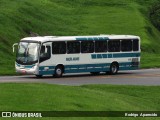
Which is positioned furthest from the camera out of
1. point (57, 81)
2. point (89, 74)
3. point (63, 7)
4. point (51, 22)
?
point (63, 7)

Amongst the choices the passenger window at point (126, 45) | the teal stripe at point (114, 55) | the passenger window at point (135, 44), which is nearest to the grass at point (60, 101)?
the teal stripe at point (114, 55)

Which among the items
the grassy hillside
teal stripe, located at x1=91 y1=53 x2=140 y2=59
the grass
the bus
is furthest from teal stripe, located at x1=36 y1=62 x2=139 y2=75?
the grass

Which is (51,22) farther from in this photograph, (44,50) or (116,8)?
(44,50)

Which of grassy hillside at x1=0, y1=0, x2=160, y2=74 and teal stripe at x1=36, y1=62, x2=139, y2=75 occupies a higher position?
grassy hillside at x1=0, y1=0, x2=160, y2=74

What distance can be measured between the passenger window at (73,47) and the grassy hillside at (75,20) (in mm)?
5959

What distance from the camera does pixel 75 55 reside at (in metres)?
39.8

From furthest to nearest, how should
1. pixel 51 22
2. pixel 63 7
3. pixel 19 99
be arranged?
pixel 63 7 < pixel 51 22 < pixel 19 99

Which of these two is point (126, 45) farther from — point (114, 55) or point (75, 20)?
point (75, 20)

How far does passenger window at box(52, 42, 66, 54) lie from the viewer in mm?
38469

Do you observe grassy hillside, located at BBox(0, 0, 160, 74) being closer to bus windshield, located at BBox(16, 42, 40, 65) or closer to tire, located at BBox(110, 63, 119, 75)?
bus windshield, located at BBox(16, 42, 40, 65)

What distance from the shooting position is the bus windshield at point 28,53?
124ft

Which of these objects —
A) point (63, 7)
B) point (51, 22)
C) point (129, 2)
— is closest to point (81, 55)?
point (51, 22)

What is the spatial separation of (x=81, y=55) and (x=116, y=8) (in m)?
46.2

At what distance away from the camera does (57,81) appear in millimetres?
35219
